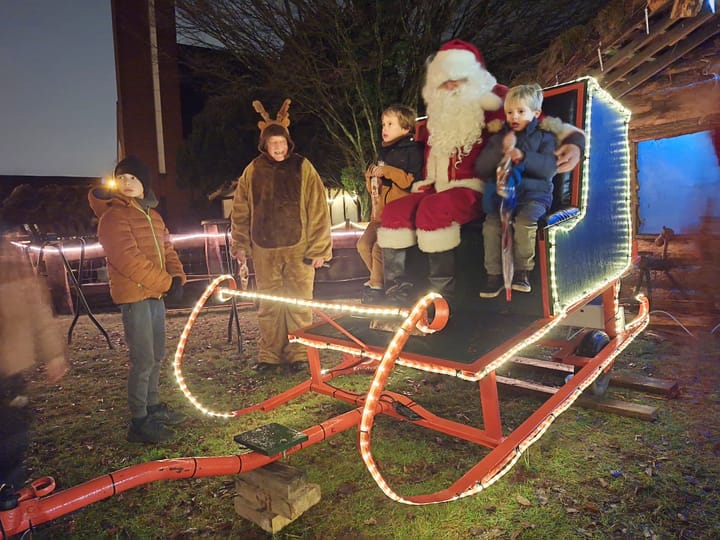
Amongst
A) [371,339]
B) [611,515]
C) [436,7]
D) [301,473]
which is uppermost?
[436,7]

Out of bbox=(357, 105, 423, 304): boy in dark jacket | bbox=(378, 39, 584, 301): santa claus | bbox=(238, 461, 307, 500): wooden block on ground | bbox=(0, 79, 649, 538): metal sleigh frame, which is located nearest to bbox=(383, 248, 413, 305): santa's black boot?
bbox=(378, 39, 584, 301): santa claus

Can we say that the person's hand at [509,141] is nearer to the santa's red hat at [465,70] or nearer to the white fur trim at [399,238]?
the santa's red hat at [465,70]

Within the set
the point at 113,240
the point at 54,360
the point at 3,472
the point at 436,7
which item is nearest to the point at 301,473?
the point at 113,240

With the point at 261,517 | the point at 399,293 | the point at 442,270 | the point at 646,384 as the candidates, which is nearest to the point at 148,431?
the point at 261,517

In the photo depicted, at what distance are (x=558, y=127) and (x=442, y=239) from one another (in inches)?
42.6

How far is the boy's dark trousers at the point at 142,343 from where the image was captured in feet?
11.2

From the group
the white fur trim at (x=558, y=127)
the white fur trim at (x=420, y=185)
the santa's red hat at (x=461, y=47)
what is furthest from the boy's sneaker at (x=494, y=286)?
the santa's red hat at (x=461, y=47)

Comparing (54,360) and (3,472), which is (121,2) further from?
(3,472)

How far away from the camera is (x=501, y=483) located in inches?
115

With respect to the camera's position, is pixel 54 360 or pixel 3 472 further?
pixel 54 360

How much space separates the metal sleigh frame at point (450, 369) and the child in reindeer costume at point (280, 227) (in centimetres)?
100

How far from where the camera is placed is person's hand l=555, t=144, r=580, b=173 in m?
3.27

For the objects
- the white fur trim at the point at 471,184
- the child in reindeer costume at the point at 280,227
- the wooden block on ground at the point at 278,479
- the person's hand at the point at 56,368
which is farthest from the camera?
the person's hand at the point at 56,368

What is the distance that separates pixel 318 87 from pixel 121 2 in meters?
11.7
